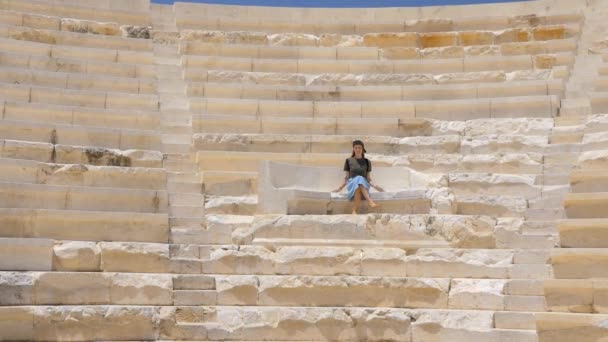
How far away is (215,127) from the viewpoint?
10367 mm

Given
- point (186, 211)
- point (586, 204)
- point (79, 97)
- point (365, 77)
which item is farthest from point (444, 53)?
point (186, 211)

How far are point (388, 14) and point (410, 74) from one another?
2056 millimetres

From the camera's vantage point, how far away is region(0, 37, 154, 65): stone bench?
Answer: 1146 cm

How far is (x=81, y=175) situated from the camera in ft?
28.0

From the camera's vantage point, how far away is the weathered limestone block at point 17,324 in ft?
22.2

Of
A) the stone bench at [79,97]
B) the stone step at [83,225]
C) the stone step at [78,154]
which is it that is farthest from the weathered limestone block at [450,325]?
the stone bench at [79,97]

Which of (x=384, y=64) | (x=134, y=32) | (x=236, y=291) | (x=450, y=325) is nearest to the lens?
(x=450, y=325)

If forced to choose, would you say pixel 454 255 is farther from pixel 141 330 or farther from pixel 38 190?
pixel 38 190

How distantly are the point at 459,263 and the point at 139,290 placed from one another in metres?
2.52

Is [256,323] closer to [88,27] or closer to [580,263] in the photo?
[580,263]

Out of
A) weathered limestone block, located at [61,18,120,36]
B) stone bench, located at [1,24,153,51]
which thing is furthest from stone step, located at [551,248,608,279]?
weathered limestone block, located at [61,18,120,36]

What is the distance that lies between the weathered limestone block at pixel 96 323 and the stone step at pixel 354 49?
5910 millimetres

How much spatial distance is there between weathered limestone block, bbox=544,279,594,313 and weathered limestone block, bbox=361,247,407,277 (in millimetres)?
1253

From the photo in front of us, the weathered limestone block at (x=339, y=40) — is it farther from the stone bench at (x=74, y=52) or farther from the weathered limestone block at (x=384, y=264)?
the weathered limestone block at (x=384, y=264)
